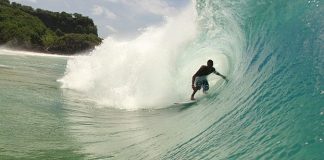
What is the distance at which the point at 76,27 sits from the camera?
152m

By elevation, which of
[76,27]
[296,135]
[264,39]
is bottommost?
[296,135]

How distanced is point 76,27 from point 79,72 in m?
127

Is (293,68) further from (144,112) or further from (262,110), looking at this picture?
(144,112)

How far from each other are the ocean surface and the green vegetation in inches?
3483

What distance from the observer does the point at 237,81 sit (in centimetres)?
1284

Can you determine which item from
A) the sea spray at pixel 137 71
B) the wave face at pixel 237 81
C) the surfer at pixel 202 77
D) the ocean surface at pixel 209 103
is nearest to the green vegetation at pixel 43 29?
the sea spray at pixel 137 71

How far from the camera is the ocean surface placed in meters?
7.76

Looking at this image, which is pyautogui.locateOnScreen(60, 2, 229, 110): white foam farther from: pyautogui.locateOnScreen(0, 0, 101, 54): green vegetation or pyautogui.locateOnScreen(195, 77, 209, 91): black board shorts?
pyautogui.locateOnScreen(0, 0, 101, 54): green vegetation

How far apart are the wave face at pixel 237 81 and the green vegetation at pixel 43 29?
8717 cm

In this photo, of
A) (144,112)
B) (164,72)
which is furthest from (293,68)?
(164,72)

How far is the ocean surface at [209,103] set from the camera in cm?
776

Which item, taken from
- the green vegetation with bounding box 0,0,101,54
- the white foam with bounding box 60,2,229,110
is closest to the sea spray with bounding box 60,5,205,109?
the white foam with bounding box 60,2,229,110

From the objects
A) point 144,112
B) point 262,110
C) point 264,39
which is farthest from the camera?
point 144,112

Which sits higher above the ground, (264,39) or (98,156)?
(264,39)
